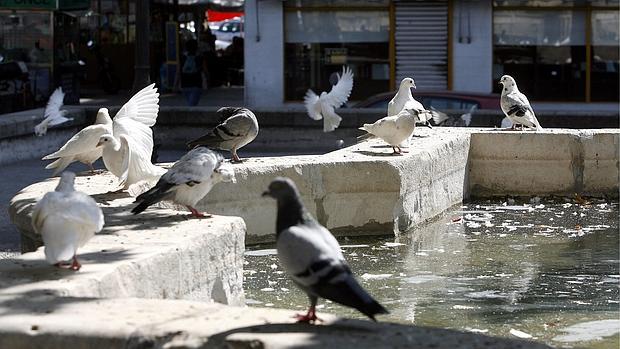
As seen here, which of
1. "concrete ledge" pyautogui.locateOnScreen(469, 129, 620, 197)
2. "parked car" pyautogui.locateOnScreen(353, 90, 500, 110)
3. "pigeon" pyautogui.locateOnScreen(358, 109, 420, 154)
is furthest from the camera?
"parked car" pyautogui.locateOnScreen(353, 90, 500, 110)

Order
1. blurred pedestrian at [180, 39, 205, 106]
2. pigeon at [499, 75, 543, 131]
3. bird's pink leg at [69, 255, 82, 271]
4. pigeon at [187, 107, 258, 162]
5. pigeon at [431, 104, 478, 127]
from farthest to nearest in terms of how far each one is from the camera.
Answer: blurred pedestrian at [180, 39, 205, 106] < pigeon at [431, 104, 478, 127] < pigeon at [499, 75, 543, 131] < pigeon at [187, 107, 258, 162] < bird's pink leg at [69, 255, 82, 271]

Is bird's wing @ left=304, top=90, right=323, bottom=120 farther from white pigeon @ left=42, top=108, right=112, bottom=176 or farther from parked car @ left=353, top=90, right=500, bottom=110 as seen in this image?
white pigeon @ left=42, top=108, right=112, bottom=176

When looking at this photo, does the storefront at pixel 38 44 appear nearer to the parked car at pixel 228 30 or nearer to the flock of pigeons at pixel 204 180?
the flock of pigeons at pixel 204 180

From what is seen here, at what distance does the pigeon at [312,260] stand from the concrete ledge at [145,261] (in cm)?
136

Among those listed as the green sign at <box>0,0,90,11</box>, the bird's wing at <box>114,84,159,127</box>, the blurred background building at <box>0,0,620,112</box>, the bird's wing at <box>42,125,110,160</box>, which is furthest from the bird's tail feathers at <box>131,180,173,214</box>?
the blurred background building at <box>0,0,620,112</box>

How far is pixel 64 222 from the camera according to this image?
22.1 feet

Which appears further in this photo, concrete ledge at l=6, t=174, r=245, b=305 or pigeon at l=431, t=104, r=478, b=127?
pigeon at l=431, t=104, r=478, b=127

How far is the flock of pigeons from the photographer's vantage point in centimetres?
566

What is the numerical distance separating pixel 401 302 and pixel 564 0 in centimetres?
1896

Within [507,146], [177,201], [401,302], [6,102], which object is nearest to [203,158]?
[177,201]

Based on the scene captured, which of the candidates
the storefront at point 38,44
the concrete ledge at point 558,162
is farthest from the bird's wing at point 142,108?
the storefront at point 38,44

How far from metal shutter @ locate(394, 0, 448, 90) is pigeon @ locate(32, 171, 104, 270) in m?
20.6

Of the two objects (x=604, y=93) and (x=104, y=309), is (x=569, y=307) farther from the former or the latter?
(x=604, y=93)

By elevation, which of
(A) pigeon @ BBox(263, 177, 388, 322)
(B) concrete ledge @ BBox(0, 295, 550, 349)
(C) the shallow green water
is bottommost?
(C) the shallow green water
